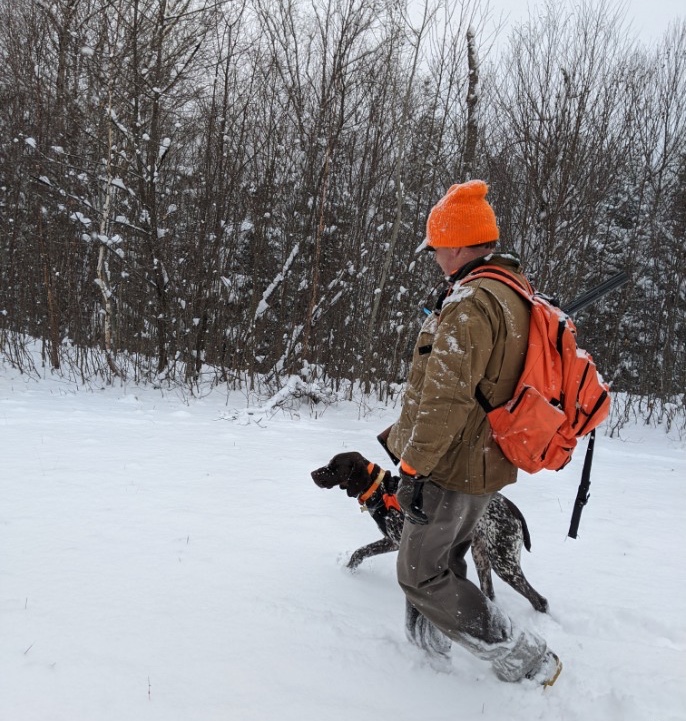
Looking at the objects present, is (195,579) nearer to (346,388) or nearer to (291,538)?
(291,538)

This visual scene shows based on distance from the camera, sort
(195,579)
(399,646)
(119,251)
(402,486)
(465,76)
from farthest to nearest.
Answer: (465,76), (119,251), (195,579), (399,646), (402,486)

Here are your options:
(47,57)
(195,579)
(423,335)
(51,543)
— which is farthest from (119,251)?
(423,335)

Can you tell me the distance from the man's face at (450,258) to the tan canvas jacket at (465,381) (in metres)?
0.09

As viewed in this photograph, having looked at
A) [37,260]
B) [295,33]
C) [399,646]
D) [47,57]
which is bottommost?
[399,646]

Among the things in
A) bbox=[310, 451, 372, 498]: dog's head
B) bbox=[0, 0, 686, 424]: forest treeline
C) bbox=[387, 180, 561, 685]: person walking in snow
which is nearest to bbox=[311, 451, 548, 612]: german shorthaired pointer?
bbox=[310, 451, 372, 498]: dog's head

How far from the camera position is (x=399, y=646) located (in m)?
2.43

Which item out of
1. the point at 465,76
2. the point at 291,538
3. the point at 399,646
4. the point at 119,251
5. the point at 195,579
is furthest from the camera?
the point at 465,76

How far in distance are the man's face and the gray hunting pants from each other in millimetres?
842

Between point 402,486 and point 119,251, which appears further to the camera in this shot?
point 119,251

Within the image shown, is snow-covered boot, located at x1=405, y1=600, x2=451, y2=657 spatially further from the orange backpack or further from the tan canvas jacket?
the orange backpack

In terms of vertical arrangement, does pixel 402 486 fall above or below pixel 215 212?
below

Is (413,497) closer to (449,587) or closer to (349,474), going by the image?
(449,587)

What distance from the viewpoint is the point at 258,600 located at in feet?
8.58

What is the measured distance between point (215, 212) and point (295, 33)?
2923 millimetres
